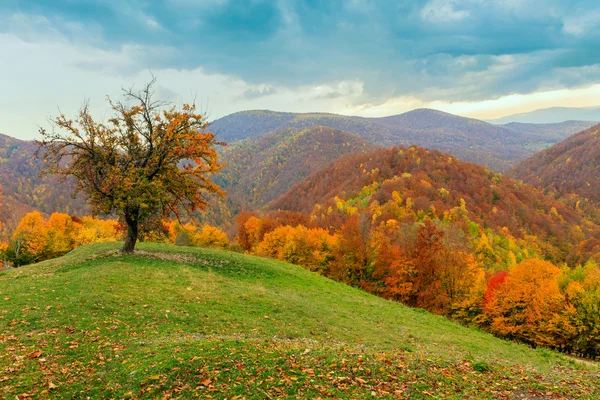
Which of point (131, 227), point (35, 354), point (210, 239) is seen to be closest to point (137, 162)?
point (131, 227)

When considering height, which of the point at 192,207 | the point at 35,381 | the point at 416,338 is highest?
the point at 192,207

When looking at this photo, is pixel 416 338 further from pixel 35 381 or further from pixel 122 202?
pixel 122 202

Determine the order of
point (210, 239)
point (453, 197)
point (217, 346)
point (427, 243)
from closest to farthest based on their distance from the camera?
1. point (217, 346)
2. point (427, 243)
3. point (210, 239)
4. point (453, 197)

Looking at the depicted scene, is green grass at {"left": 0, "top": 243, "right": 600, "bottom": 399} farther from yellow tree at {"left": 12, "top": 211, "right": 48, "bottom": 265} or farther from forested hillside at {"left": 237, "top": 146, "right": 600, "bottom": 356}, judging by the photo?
yellow tree at {"left": 12, "top": 211, "right": 48, "bottom": 265}

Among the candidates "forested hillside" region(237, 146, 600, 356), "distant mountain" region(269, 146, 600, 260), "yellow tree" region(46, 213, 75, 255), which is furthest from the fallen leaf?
"distant mountain" region(269, 146, 600, 260)

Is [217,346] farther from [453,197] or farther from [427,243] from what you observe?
[453,197]

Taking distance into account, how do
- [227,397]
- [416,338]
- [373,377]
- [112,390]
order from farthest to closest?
[416,338]
[373,377]
[112,390]
[227,397]

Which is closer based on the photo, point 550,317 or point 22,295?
point 22,295

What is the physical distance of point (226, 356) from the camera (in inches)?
467

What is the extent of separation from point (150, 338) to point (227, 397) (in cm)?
685

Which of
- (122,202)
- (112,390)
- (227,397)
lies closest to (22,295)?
(122,202)

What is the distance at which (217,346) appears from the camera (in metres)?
12.9

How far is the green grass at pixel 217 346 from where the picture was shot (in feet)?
33.6

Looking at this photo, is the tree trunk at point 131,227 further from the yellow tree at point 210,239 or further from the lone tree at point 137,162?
the yellow tree at point 210,239
